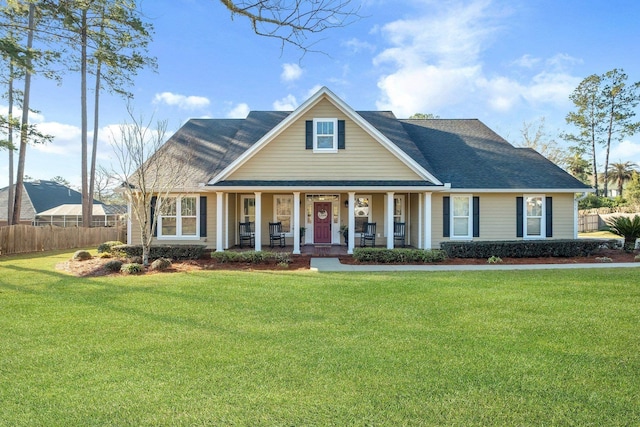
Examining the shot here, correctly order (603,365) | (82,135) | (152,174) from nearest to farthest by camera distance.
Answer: (603,365)
(152,174)
(82,135)

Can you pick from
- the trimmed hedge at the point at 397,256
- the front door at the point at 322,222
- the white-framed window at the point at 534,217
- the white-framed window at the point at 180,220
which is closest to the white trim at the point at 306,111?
the white-framed window at the point at 180,220

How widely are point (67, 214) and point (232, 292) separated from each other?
109 feet

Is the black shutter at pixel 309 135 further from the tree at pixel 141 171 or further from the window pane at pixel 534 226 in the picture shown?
the window pane at pixel 534 226

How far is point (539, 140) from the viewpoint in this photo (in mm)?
34969

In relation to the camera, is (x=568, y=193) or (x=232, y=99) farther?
(x=232, y=99)

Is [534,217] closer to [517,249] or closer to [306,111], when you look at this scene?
[517,249]

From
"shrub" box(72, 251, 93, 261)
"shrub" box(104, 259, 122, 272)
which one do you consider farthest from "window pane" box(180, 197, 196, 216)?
"shrub" box(104, 259, 122, 272)

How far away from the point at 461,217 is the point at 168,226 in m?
12.0

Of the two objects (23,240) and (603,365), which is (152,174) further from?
(603,365)

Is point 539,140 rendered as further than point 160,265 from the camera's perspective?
Yes

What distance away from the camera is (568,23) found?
13.3 m

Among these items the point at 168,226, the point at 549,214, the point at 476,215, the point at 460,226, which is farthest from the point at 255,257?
the point at 549,214

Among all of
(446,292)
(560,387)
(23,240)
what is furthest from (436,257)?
(23,240)

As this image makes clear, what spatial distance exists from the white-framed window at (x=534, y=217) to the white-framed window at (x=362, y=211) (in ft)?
21.0
